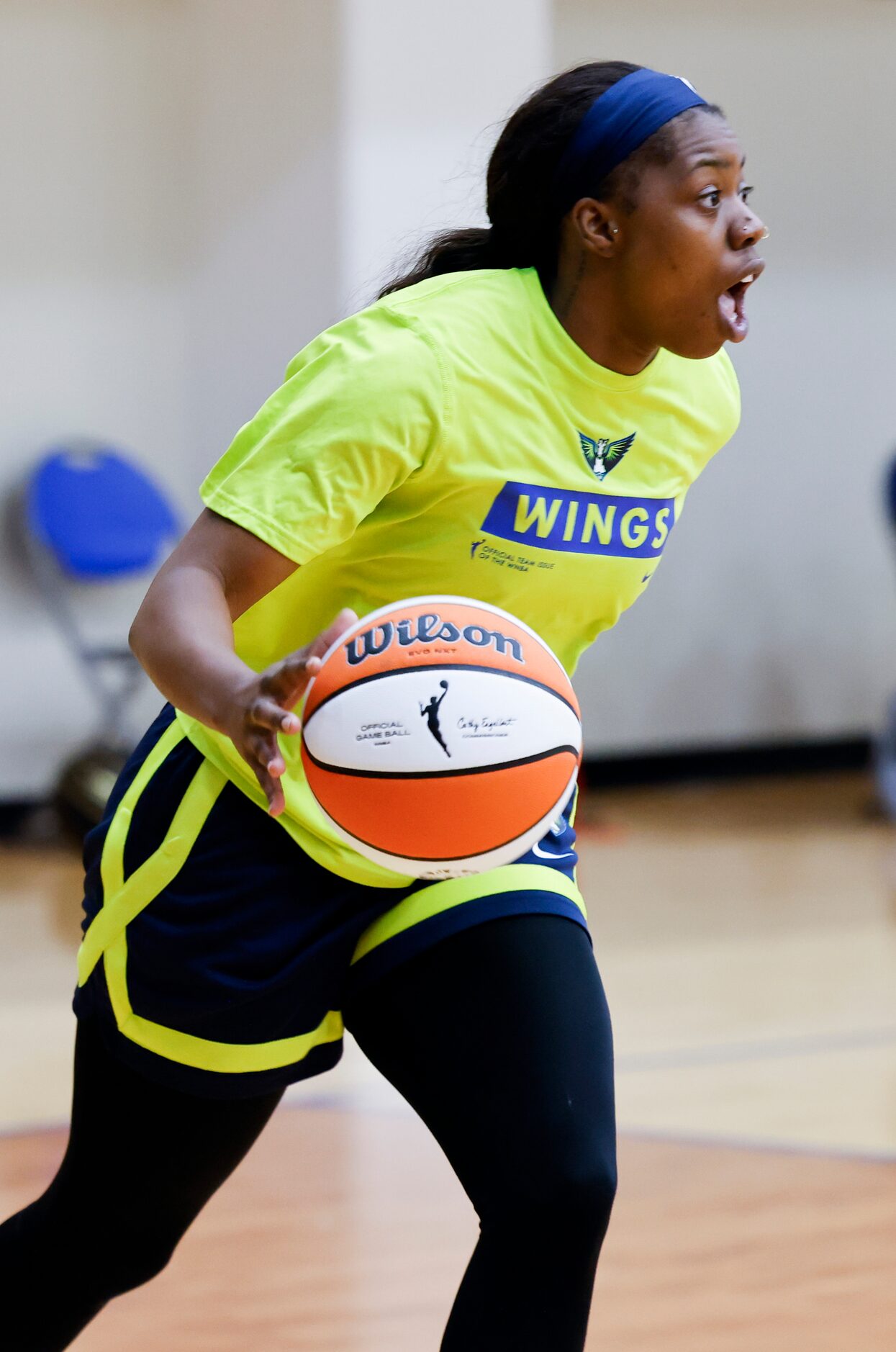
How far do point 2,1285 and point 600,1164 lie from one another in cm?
71

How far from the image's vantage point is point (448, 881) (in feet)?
5.93

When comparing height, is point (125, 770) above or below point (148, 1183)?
above

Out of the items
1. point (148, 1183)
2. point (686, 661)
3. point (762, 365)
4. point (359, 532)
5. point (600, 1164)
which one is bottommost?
point (686, 661)

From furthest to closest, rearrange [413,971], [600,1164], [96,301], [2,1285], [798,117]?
1. [798,117]
2. [96,301]
3. [2,1285]
4. [413,971]
5. [600,1164]

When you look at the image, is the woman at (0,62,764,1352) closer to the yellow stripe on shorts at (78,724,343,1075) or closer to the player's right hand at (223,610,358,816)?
the yellow stripe on shorts at (78,724,343,1075)

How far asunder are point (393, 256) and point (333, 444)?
3.12m

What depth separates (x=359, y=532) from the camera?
5.95ft

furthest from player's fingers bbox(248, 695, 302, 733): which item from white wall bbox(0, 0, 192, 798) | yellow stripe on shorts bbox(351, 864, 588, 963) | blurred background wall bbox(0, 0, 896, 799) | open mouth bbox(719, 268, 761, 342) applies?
white wall bbox(0, 0, 192, 798)

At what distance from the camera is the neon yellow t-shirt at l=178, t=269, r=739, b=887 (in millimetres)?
1678

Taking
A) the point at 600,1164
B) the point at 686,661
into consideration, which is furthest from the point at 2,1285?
the point at 686,661

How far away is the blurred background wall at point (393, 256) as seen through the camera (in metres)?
5.68

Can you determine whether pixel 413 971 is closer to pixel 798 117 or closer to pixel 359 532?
pixel 359 532

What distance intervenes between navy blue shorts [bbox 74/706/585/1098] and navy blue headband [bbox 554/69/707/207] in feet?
2.26

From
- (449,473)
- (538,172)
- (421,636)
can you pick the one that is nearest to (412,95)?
(538,172)
